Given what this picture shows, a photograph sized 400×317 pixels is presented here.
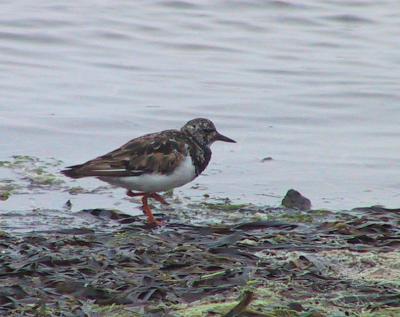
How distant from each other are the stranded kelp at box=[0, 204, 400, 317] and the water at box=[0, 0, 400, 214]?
4.29ft

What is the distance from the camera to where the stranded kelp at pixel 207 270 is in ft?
13.4

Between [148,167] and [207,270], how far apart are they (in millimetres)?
1422

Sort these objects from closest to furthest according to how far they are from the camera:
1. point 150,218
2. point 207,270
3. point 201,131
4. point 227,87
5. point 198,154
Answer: point 207,270
point 150,218
point 198,154
point 201,131
point 227,87

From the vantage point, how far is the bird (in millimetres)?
5850

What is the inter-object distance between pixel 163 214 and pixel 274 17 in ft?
28.7

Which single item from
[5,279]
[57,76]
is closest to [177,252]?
[5,279]

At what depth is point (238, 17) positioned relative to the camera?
14.5 m

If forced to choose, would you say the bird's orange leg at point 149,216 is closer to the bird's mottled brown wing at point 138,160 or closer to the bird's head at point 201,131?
the bird's mottled brown wing at point 138,160

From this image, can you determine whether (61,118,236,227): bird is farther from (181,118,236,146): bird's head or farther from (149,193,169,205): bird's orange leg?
(181,118,236,146): bird's head

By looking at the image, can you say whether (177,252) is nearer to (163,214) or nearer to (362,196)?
(163,214)

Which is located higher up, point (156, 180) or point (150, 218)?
point (156, 180)

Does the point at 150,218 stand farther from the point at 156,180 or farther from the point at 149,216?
the point at 156,180

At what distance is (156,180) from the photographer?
589cm

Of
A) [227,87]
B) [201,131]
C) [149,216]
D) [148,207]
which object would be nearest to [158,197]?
[148,207]
